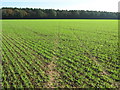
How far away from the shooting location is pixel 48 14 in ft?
372

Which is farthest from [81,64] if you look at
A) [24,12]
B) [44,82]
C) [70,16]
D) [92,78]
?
[70,16]

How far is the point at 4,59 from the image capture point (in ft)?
40.6

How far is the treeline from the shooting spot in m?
104

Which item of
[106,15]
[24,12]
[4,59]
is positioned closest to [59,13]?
[24,12]

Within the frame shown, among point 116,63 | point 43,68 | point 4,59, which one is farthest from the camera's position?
point 4,59

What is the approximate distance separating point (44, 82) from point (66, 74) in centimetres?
158

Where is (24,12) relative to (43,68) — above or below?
above

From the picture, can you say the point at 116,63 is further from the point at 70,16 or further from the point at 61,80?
the point at 70,16

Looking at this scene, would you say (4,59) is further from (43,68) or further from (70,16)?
(70,16)

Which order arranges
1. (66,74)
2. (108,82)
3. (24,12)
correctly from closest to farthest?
(108,82) < (66,74) < (24,12)

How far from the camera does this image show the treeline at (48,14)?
103588 mm

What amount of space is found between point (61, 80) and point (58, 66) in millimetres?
2284

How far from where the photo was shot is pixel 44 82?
8.17 metres

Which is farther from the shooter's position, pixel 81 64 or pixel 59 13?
pixel 59 13
